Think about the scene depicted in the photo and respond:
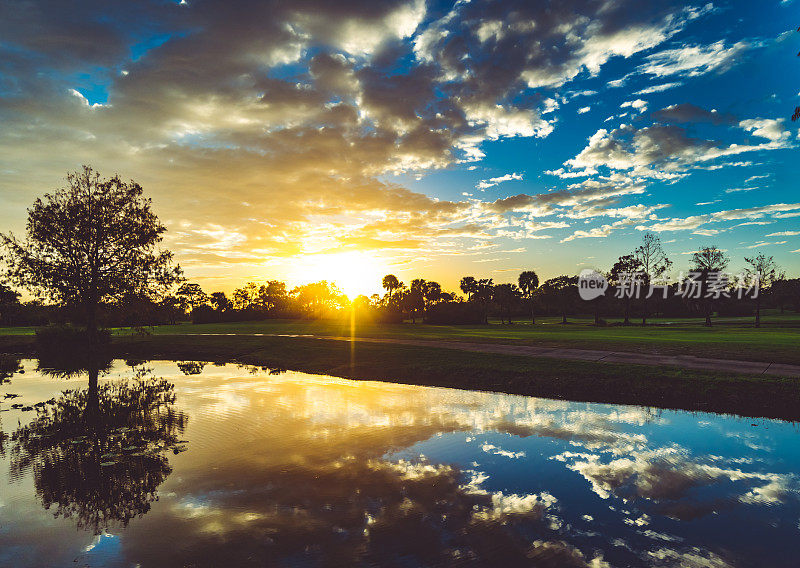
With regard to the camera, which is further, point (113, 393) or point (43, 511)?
point (113, 393)

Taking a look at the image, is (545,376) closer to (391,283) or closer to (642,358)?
(642,358)

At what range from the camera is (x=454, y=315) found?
85.0 metres

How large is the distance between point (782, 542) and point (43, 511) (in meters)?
12.6

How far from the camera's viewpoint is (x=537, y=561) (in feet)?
18.8

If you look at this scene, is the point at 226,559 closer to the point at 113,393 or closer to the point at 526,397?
the point at 526,397

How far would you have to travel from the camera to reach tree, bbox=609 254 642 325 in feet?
276

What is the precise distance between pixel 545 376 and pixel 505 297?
9344 cm

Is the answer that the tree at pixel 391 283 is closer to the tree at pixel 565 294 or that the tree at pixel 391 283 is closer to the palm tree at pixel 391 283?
the palm tree at pixel 391 283

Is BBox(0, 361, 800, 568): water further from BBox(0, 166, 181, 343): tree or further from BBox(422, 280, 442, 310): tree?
BBox(422, 280, 442, 310): tree

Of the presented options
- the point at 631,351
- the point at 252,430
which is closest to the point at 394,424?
the point at 252,430

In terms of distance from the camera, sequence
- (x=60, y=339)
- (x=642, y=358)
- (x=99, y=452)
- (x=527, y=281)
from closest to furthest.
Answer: (x=99, y=452)
(x=642, y=358)
(x=60, y=339)
(x=527, y=281)

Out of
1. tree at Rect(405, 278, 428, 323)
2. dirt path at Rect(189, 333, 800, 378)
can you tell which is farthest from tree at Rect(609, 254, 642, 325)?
dirt path at Rect(189, 333, 800, 378)

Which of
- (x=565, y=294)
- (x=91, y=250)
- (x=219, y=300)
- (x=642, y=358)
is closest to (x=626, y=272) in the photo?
(x=565, y=294)

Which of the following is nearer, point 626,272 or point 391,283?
point 626,272
